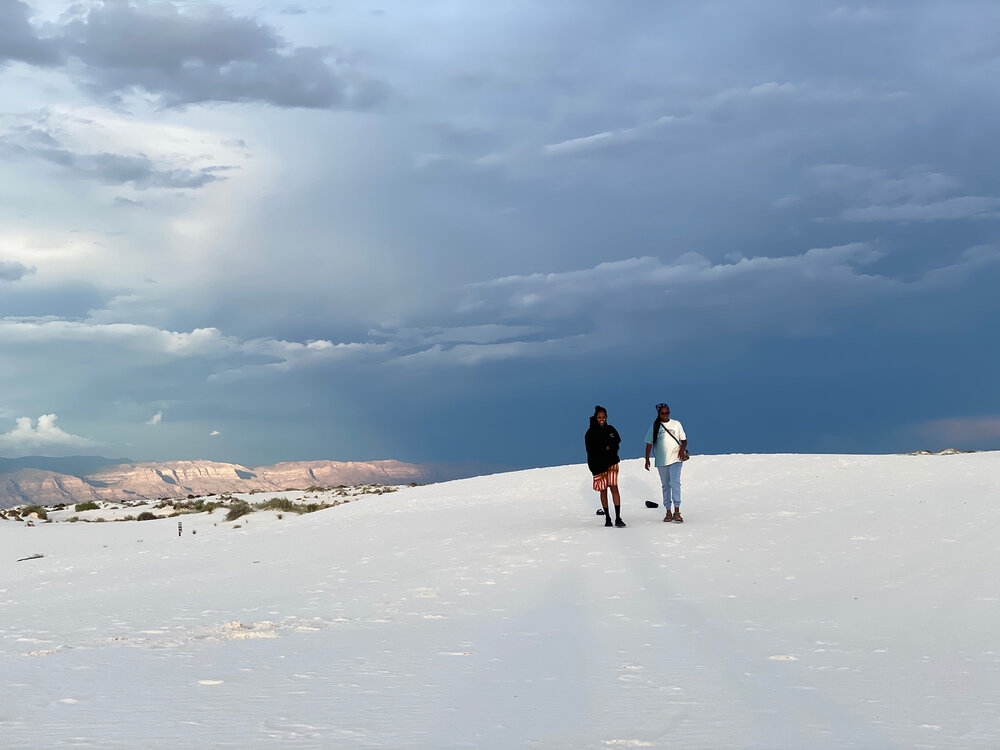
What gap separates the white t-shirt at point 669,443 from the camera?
17281 mm

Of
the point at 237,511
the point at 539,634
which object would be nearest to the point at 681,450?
the point at 539,634

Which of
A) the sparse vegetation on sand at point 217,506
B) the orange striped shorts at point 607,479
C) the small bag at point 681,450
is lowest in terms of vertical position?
the sparse vegetation on sand at point 217,506

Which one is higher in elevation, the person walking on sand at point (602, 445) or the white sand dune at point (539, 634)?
the person walking on sand at point (602, 445)

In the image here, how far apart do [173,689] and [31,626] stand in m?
5.01

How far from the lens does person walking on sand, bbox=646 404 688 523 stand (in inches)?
681

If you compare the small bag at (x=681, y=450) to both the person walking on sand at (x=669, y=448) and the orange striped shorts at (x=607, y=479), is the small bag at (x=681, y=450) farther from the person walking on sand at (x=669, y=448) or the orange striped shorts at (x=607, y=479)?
the orange striped shorts at (x=607, y=479)

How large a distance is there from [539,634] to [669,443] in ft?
30.1

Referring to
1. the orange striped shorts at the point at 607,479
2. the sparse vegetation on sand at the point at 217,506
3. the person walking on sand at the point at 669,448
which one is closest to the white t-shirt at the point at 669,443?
the person walking on sand at the point at 669,448

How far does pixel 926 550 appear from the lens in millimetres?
13602

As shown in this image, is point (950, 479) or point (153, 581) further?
point (950, 479)

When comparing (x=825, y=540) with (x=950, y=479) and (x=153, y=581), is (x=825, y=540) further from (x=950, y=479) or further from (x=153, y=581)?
(x=153, y=581)

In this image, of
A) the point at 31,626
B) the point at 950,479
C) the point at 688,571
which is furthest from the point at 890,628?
the point at 950,479

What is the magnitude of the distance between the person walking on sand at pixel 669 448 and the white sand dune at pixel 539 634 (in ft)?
2.48

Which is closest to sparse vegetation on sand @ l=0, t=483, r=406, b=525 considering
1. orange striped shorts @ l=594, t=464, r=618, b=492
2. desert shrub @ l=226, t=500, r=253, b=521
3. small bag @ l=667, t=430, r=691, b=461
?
desert shrub @ l=226, t=500, r=253, b=521
